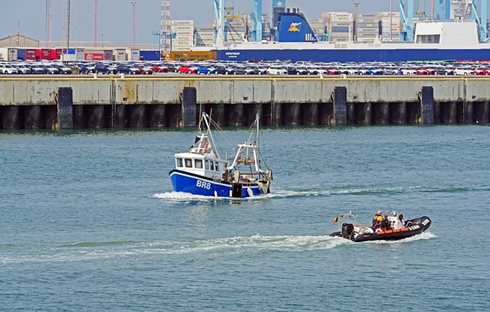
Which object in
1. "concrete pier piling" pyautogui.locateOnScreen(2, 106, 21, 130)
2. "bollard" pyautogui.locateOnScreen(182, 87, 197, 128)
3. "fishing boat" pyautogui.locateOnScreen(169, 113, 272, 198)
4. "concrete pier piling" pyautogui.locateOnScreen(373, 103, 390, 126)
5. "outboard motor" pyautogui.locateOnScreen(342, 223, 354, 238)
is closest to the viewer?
"outboard motor" pyautogui.locateOnScreen(342, 223, 354, 238)

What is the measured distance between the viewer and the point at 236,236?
5616cm

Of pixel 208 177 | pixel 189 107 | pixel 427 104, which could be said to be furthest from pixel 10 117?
pixel 208 177

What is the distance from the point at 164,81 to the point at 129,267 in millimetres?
50921

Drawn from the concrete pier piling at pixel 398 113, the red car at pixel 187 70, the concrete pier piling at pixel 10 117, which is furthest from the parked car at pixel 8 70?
the concrete pier piling at pixel 398 113

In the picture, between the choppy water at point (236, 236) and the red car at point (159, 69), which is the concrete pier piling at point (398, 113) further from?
the red car at point (159, 69)

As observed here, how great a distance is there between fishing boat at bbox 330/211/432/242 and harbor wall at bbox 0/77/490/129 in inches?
1764

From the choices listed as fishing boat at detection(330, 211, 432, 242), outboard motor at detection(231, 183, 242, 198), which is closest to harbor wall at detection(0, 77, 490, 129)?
outboard motor at detection(231, 183, 242, 198)

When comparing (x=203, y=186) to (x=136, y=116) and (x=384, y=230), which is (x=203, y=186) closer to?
(x=384, y=230)

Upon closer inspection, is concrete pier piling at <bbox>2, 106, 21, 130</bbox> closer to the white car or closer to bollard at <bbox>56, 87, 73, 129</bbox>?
bollard at <bbox>56, 87, 73, 129</bbox>

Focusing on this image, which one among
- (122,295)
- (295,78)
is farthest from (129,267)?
(295,78)

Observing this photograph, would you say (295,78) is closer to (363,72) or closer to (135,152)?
(135,152)

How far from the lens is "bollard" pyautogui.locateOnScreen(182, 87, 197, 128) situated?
100137 mm

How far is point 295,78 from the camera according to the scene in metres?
106

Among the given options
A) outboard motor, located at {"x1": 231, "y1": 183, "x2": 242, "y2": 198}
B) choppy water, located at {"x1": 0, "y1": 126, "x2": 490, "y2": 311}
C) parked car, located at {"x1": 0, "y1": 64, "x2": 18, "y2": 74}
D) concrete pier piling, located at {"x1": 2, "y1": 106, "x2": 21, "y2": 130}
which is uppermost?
parked car, located at {"x1": 0, "y1": 64, "x2": 18, "y2": 74}
